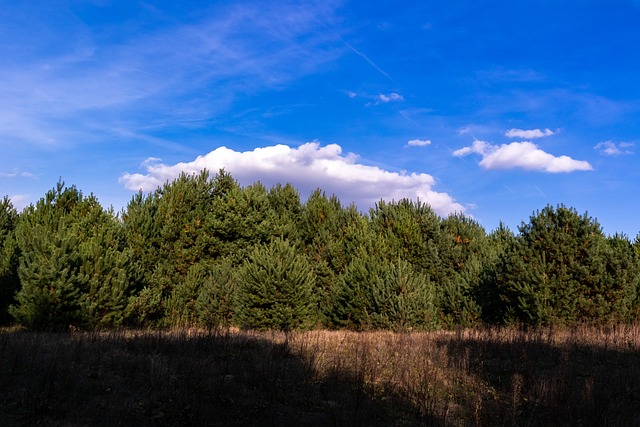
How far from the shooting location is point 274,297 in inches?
848

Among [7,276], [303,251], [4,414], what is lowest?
[4,414]

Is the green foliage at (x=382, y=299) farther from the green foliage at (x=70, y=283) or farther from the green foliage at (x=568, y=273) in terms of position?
the green foliage at (x=70, y=283)

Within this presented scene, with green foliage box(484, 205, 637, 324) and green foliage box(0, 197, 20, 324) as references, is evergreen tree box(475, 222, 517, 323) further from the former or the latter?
green foliage box(0, 197, 20, 324)

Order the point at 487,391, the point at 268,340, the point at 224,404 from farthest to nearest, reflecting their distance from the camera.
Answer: the point at 268,340, the point at 487,391, the point at 224,404

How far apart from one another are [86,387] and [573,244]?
1715cm

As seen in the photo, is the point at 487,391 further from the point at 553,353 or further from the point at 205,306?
the point at 205,306

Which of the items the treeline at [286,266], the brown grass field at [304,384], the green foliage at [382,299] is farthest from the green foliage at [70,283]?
the green foliage at [382,299]

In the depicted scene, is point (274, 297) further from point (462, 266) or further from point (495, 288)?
point (462, 266)

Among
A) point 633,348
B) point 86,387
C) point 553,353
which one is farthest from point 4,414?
point 633,348

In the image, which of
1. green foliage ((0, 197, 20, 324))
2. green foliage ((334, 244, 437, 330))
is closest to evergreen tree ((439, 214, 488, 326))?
green foliage ((334, 244, 437, 330))

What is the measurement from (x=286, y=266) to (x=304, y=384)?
1277 cm

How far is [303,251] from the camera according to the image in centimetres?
3250

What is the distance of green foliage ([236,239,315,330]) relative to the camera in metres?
21.4

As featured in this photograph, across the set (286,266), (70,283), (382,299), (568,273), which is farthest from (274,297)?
(568,273)
